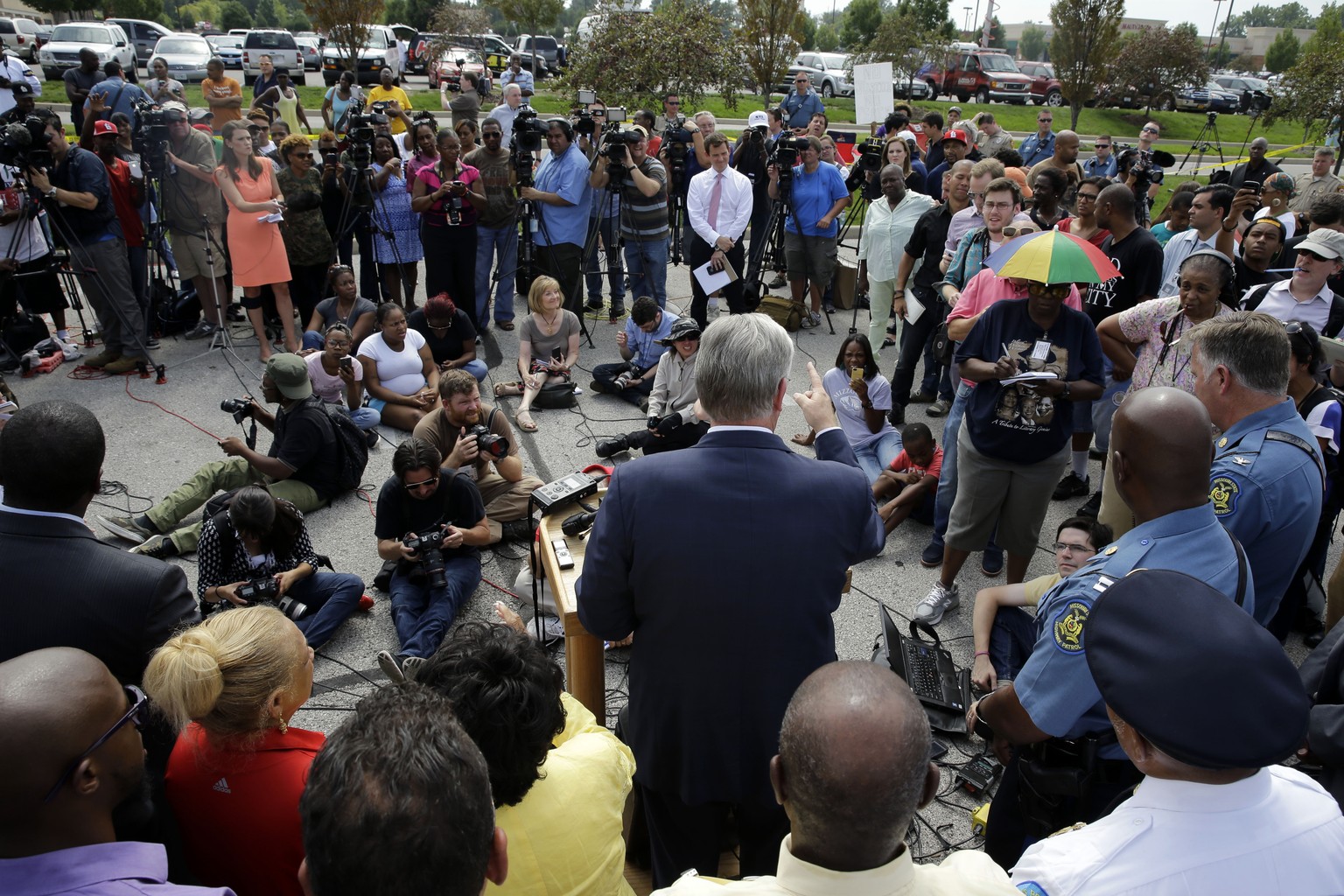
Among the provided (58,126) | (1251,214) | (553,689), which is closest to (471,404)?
(553,689)

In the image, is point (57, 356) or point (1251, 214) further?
point (1251, 214)

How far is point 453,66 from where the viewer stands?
22734 mm

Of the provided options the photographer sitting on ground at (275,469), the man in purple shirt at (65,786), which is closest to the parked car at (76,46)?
the photographer sitting on ground at (275,469)

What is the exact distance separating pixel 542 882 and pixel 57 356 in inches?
271

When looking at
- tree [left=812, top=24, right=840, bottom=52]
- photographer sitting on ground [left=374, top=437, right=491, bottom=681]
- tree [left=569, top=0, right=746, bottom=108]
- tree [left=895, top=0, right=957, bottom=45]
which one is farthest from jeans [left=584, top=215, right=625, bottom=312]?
tree [left=812, top=24, right=840, bottom=52]

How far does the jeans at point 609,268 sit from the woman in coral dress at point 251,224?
2.56 m

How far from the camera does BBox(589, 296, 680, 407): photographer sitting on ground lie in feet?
21.3

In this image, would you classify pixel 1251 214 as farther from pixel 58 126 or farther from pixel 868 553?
pixel 58 126

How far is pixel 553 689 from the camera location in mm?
1974

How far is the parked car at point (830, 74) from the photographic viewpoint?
24500mm

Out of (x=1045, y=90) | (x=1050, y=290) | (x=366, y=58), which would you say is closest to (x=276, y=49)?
(x=366, y=58)

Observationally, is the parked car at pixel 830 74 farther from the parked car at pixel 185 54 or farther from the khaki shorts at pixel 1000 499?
the khaki shorts at pixel 1000 499

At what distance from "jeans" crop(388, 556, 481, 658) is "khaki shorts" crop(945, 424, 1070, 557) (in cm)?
238

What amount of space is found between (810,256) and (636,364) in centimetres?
229
